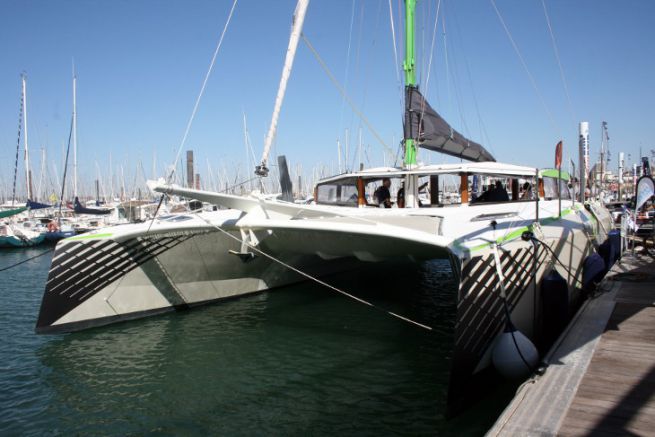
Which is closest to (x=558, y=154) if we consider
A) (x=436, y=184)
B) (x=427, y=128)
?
(x=436, y=184)

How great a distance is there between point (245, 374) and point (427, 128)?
5027mm

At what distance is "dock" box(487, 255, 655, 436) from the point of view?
306 centimetres

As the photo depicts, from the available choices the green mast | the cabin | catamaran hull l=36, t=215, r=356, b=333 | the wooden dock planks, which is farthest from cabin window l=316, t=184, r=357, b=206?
the wooden dock planks

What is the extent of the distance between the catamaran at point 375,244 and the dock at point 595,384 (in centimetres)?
50

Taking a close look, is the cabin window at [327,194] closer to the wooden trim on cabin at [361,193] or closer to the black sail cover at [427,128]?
the wooden trim on cabin at [361,193]

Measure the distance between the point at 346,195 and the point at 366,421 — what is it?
439 centimetres

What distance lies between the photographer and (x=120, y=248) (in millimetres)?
7098

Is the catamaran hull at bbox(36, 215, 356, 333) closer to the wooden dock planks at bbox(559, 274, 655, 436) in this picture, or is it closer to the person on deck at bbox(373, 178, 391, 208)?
the person on deck at bbox(373, 178, 391, 208)

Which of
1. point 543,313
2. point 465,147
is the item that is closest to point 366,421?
point 543,313

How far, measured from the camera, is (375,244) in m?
5.98

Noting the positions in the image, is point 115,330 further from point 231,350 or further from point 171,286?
point 231,350

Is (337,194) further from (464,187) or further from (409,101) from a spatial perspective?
(464,187)

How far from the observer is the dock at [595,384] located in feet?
10.0

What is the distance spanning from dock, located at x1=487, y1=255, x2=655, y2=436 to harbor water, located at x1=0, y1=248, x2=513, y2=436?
2.52ft
